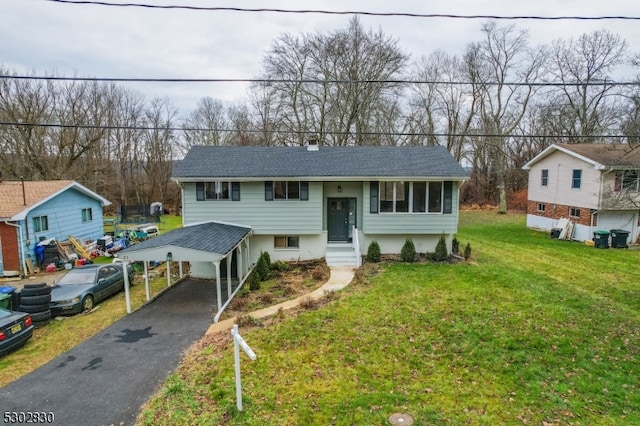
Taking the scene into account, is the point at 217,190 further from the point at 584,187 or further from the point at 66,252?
the point at 584,187

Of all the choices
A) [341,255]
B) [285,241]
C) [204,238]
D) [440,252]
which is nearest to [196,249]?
[204,238]

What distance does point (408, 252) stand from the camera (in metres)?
15.3

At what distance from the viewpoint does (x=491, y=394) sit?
6.13 m

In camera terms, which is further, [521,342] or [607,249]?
[607,249]

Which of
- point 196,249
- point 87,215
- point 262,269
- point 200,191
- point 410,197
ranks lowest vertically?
point 262,269

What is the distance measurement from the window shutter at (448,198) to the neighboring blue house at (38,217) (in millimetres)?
19131

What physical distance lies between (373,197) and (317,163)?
2982 millimetres

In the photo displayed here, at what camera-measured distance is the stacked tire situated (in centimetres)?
1087

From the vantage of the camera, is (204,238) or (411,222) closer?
(204,238)

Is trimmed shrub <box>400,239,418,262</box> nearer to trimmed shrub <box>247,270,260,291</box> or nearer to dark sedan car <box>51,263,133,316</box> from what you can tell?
trimmed shrub <box>247,270,260,291</box>

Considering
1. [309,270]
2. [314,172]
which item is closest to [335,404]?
[309,270]

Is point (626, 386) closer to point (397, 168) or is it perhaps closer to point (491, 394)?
point (491, 394)

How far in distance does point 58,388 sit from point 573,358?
10.0 m

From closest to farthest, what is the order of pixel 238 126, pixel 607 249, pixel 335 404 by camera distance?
1. pixel 335 404
2. pixel 607 249
3. pixel 238 126
